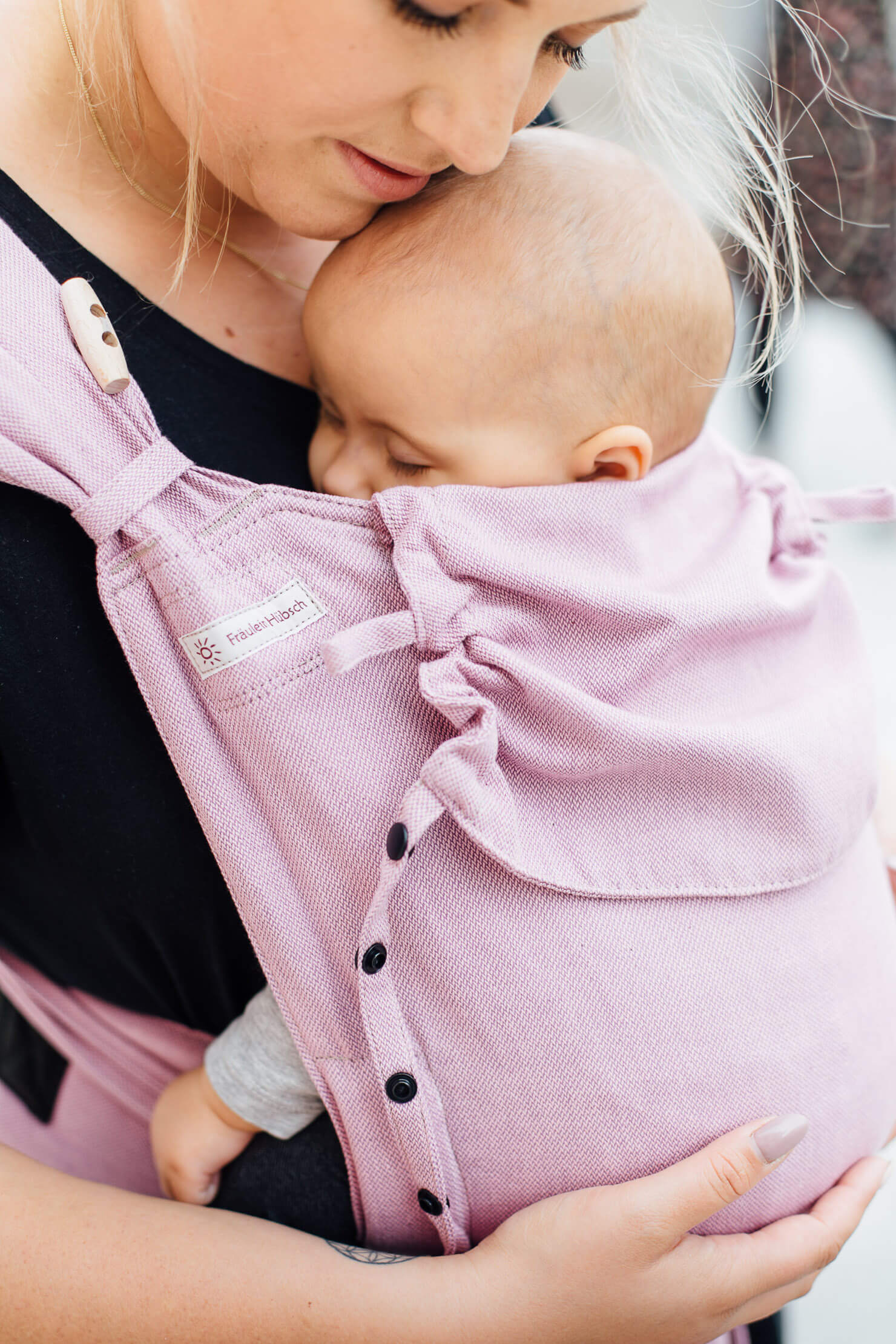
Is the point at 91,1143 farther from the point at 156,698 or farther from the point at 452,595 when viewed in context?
the point at 452,595

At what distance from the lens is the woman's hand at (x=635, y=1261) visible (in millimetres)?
699

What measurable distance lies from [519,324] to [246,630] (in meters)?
0.36

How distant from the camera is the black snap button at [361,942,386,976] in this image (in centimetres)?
72

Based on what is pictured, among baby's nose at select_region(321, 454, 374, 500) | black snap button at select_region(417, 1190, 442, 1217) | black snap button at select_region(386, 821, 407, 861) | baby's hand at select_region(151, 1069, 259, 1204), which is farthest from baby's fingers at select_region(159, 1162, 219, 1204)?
baby's nose at select_region(321, 454, 374, 500)

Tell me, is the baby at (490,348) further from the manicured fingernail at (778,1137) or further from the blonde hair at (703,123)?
the manicured fingernail at (778,1137)

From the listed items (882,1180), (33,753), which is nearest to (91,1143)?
(33,753)

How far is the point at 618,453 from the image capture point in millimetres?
874

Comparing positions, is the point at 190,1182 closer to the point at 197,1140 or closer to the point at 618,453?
→ the point at 197,1140

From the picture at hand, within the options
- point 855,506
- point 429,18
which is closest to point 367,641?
point 429,18

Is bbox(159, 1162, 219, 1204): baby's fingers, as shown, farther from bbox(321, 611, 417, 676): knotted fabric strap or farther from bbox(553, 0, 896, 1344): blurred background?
bbox(553, 0, 896, 1344): blurred background

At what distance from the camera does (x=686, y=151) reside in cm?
97

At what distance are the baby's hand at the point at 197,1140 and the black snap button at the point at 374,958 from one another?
0.23 metres

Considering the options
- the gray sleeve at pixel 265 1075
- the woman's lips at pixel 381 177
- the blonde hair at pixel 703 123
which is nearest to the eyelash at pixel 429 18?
the woman's lips at pixel 381 177

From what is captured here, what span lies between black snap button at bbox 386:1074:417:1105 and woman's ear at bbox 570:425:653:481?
53cm
